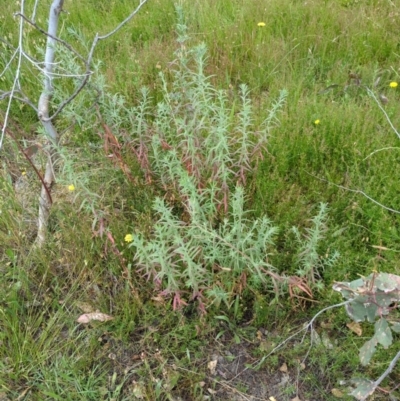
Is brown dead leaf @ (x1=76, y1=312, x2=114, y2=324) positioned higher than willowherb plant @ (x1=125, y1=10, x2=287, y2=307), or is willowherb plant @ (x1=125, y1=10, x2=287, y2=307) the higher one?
willowherb plant @ (x1=125, y1=10, x2=287, y2=307)

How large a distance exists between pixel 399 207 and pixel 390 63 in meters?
1.45

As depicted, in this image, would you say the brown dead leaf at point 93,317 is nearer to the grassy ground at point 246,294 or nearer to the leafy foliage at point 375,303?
the grassy ground at point 246,294

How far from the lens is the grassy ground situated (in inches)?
89.6

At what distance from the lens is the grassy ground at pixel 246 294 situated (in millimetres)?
2275

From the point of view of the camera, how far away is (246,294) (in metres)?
2.46

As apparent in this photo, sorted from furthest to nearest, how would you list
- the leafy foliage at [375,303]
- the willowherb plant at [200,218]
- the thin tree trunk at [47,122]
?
1. the thin tree trunk at [47,122]
2. the willowherb plant at [200,218]
3. the leafy foliage at [375,303]

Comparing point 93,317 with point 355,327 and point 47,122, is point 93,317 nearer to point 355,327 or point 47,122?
point 47,122

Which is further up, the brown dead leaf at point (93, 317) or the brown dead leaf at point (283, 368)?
the brown dead leaf at point (93, 317)

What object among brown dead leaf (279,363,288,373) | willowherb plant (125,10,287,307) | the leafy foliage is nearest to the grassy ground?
brown dead leaf (279,363,288,373)

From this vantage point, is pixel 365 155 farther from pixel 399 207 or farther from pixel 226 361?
pixel 226 361

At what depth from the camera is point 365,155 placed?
2.94 meters

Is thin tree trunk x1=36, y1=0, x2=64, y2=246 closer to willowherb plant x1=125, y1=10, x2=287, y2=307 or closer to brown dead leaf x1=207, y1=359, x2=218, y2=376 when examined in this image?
willowherb plant x1=125, y1=10, x2=287, y2=307

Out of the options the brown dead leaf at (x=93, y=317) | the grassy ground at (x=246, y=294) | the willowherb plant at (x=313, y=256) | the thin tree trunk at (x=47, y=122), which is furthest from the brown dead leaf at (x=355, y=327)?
the thin tree trunk at (x=47, y=122)

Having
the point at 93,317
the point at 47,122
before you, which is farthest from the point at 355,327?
the point at 47,122
